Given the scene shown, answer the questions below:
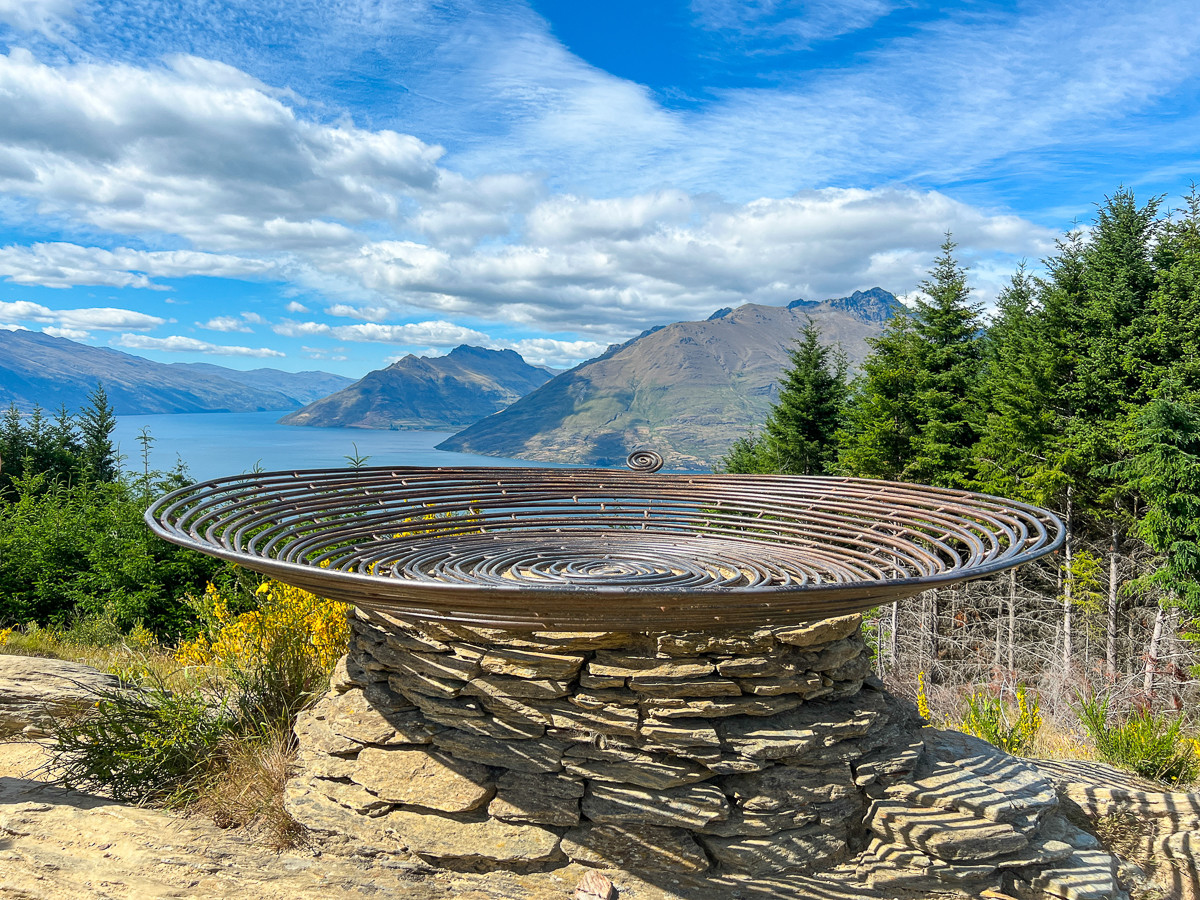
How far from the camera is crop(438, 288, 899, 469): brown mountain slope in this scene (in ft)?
249

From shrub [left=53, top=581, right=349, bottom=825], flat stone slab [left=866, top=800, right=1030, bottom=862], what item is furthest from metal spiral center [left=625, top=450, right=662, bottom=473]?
flat stone slab [left=866, top=800, right=1030, bottom=862]

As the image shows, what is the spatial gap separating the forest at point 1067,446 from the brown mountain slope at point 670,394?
3.74 metres

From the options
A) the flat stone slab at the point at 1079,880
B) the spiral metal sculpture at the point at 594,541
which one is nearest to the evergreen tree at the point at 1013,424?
the spiral metal sculpture at the point at 594,541

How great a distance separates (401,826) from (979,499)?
144 inches

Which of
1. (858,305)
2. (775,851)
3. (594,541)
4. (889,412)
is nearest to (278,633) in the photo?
(594,541)

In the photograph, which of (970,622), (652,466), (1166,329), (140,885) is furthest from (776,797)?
(970,622)

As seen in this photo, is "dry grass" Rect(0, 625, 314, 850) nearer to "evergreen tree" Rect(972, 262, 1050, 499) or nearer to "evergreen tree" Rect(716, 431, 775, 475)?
"evergreen tree" Rect(972, 262, 1050, 499)

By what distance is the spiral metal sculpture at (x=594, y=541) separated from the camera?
2.45 m

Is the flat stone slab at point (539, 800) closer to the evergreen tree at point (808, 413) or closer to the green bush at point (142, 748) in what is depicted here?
the green bush at point (142, 748)

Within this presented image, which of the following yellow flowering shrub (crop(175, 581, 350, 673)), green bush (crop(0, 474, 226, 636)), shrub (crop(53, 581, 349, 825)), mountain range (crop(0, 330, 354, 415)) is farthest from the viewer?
mountain range (crop(0, 330, 354, 415))

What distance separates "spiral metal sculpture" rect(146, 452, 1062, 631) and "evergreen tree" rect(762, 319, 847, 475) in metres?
12.4

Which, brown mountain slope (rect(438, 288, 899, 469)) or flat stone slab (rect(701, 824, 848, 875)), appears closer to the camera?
flat stone slab (rect(701, 824, 848, 875))

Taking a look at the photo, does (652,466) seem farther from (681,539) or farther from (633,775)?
(633,775)

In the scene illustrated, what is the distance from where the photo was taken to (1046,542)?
297 cm
